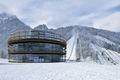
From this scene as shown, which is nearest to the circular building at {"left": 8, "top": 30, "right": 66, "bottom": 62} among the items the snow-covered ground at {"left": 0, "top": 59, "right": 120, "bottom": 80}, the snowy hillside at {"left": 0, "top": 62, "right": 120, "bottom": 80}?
the snow-covered ground at {"left": 0, "top": 59, "right": 120, "bottom": 80}

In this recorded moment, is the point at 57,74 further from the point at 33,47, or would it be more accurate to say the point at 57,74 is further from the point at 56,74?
the point at 33,47

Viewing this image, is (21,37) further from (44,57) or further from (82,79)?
(82,79)

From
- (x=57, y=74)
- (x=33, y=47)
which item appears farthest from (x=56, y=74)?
(x=33, y=47)

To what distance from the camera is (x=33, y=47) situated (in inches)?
1795

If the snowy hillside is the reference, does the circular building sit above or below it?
above

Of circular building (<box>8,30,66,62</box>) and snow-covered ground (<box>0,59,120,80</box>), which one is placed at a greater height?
circular building (<box>8,30,66,62</box>)

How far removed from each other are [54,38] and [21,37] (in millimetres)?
8134

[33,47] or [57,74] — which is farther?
[33,47]

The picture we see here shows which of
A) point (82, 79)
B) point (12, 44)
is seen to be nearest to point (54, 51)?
point (12, 44)

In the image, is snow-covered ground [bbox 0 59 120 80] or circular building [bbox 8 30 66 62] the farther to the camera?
circular building [bbox 8 30 66 62]

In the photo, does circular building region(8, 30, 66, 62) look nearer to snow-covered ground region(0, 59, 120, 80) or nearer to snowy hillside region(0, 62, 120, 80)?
snow-covered ground region(0, 59, 120, 80)

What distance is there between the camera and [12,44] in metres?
48.8

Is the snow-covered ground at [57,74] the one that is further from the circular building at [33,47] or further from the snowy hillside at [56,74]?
the circular building at [33,47]

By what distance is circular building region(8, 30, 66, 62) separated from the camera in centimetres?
4541
